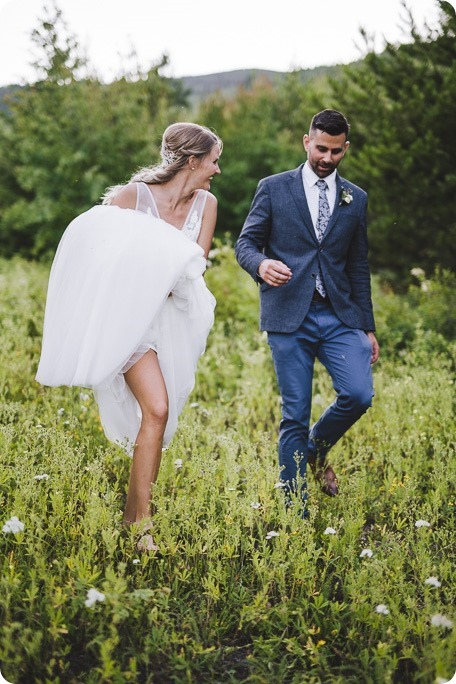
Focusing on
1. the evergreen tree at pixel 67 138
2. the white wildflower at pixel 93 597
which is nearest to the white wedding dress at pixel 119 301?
the white wildflower at pixel 93 597

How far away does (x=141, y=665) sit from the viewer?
2.90 meters

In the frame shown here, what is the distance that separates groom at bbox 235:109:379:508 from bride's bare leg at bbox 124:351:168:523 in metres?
0.86

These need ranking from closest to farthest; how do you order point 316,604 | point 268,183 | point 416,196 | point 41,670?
1. point 41,670
2. point 316,604
3. point 268,183
4. point 416,196

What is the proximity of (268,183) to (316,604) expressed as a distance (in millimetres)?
2479

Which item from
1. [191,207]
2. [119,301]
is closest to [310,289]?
[191,207]

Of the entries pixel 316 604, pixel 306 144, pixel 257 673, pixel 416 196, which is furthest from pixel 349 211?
pixel 416 196

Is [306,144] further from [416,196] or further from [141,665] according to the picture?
[416,196]

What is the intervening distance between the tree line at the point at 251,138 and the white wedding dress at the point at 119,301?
284 inches

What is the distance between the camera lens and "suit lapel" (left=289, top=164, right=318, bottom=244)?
426 centimetres

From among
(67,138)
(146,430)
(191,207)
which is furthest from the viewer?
(67,138)

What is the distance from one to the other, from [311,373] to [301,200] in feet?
3.50

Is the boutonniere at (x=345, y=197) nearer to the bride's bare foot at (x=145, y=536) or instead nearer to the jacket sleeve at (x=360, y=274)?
the jacket sleeve at (x=360, y=274)

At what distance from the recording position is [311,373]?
14.1 feet

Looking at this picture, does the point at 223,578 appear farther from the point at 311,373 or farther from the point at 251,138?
the point at 251,138
